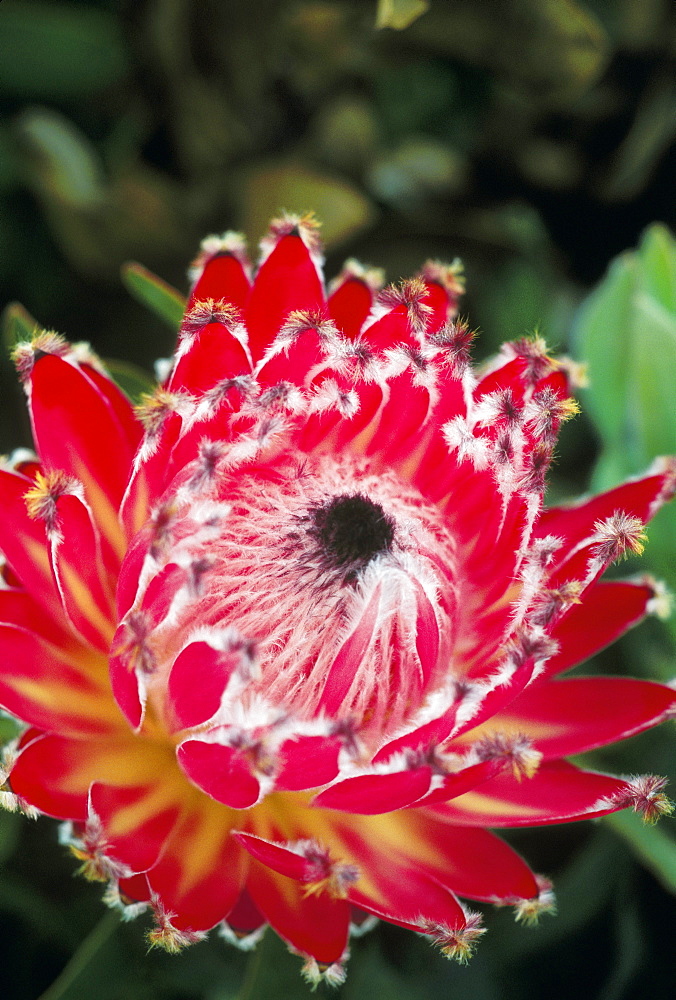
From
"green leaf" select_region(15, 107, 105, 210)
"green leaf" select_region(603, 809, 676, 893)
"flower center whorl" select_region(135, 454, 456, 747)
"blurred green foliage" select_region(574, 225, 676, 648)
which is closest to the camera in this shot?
"flower center whorl" select_region(135, 454, 456, 747)

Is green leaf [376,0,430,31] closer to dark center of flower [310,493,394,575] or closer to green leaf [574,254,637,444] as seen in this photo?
green leaf [574,254,637,444]

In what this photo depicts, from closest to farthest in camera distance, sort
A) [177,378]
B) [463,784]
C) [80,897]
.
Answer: [463,784], [177,378], [80,897]

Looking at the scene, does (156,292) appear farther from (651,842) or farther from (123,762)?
(651,842)

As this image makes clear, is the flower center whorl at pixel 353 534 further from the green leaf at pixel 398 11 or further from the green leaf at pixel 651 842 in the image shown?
the green leaf at pixel 398 11

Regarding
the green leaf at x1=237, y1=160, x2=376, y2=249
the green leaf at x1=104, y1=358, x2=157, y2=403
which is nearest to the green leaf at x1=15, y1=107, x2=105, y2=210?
the green leaf at x1=237, y1=160, x2=376, y2=249

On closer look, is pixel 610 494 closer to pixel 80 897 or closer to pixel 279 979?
pixel 279 979

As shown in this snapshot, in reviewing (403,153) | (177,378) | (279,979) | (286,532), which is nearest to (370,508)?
(286,532)

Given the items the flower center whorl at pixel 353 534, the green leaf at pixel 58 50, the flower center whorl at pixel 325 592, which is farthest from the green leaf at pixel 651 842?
the green leaf at pixel 58 50

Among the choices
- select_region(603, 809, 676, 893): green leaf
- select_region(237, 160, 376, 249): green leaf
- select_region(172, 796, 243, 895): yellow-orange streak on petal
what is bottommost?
select_region(172, 796, 243, 895): yellow-orange streak on petal
